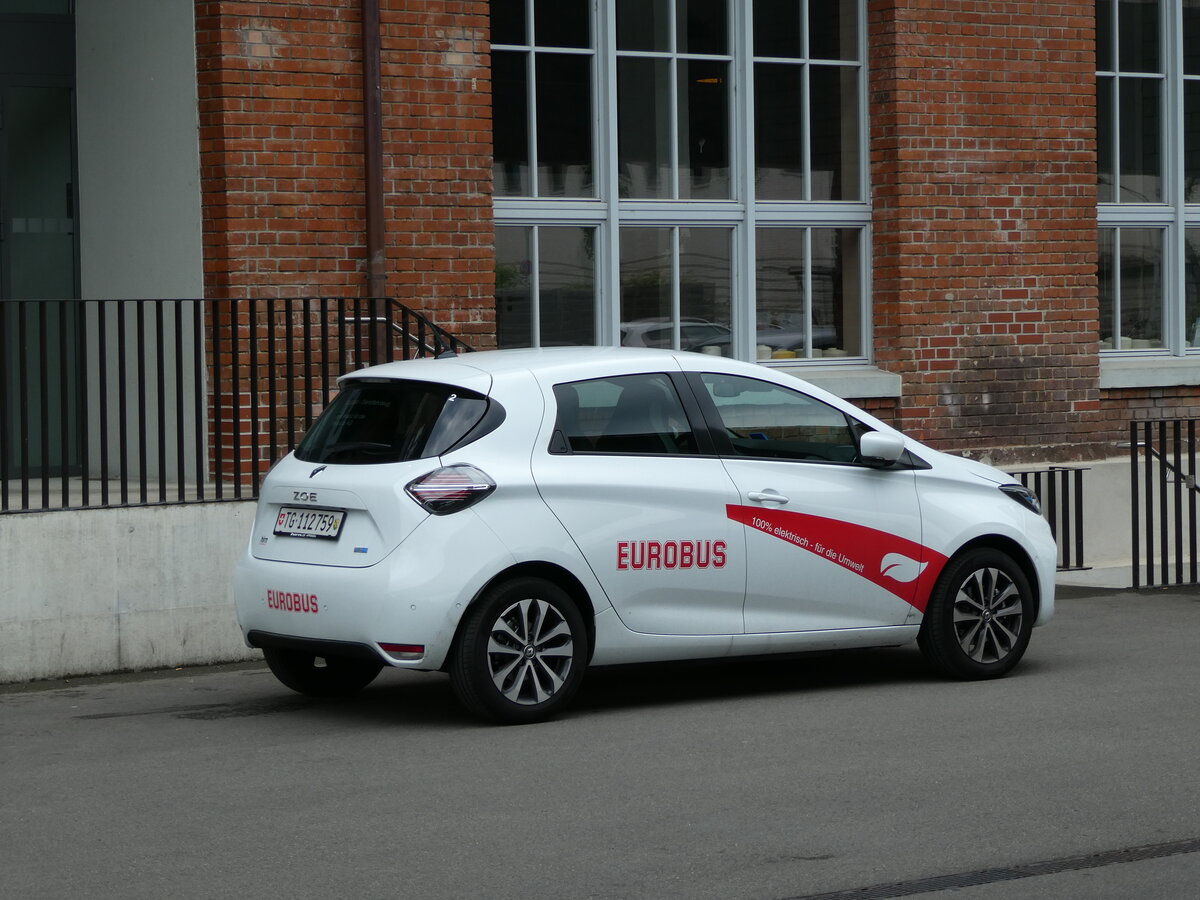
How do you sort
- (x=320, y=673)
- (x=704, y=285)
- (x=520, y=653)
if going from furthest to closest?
(x=704, y=285) → (x=320, y=673) → (x=520, y=653)

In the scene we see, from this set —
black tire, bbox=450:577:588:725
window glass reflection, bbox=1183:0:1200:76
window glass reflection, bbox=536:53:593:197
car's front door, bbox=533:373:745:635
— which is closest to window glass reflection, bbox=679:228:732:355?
window glass reflection, bbox=536:53:593:197

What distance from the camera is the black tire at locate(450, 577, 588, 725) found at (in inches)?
301

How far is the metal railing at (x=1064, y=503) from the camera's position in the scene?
1332cm

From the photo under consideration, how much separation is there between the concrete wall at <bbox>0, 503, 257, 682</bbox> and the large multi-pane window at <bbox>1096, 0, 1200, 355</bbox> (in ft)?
26.6

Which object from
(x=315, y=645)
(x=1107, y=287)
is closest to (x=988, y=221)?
(x=1107, y=287)

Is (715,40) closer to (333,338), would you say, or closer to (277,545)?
(333,338)

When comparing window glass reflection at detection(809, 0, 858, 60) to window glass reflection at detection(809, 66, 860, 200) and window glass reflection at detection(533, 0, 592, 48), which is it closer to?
window glass reflection at detection(809, 66, 860, 200)

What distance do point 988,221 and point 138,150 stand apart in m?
6.33

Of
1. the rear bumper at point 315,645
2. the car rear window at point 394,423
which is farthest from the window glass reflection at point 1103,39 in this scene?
the rear bumper at point 315,645

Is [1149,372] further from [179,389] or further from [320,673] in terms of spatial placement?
[320,673]

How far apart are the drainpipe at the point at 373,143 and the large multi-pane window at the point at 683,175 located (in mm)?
1184

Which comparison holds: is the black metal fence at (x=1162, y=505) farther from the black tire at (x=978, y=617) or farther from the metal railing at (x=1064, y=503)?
the black tire at (x=978, y=617)

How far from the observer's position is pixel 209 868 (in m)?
5.55

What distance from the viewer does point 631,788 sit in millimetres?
6625
